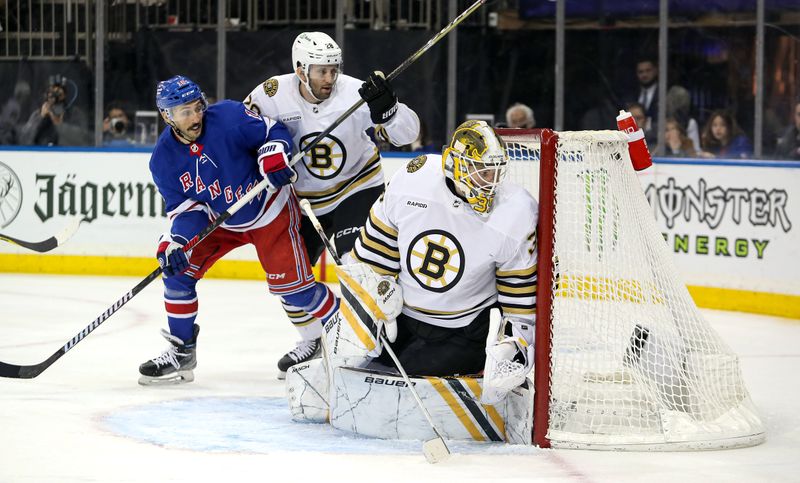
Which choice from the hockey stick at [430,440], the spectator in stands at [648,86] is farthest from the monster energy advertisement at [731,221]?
the hockey stick at [430,440]

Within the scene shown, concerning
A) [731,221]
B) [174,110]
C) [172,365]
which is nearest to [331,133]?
[174,110]

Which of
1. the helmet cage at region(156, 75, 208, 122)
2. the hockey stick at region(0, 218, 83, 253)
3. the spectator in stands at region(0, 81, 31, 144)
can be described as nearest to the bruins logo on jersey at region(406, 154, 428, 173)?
the helmet cage at region(156, 75, 208, 122)

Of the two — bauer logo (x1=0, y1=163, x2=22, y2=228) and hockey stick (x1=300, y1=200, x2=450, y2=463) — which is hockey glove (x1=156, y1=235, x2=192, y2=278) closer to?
hockey stick (x1=300, y1=200, x2=450, y2=463)

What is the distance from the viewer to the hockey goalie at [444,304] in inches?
128

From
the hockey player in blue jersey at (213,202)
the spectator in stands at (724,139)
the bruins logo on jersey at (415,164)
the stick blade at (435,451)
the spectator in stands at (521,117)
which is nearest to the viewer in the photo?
the stick blade at (435,451)

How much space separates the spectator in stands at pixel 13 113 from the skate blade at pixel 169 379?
12.9 ft

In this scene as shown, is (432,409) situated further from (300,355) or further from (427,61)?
(427,61)

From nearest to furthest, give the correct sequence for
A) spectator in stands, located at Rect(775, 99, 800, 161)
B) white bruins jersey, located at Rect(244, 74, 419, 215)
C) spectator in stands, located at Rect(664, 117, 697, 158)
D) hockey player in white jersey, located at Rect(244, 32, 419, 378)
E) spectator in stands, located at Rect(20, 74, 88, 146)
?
hockey player in white jersey, located at Rect(244, 32, 419, 378) → white bruins jersey, located at Rect(244, 74, 419, 215) → spectator in stands, located at Rect(775, 99, 800, 161) → spectator in stands, located at Rect(664, 117, 697, 158) → spectator in stands, located at Rect(20, 74, 88, 146)

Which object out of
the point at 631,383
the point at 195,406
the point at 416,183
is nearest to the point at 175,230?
the point at 195,406

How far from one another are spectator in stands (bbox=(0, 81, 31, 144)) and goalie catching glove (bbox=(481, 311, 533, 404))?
524 cm

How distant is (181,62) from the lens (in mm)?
7961

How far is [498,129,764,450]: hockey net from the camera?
132 inches

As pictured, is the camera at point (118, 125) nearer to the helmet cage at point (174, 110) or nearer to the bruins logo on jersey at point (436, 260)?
the helmet cage at point (174, 110)

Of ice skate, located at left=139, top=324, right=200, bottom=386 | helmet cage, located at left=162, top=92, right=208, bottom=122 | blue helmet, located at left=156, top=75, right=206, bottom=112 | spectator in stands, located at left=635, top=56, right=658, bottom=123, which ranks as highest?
spectator in stands, located at left=635, top=56, right=658, bottom=123
